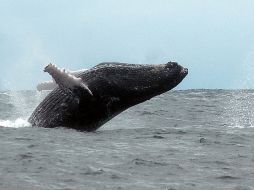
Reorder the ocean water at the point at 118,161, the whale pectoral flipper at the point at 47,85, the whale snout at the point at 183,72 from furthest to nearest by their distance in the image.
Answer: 1. the whale pectoral flipper at the point at 47,85
2. the whale snout at the point at 183,72
3. the ocean water at the point at 118,161

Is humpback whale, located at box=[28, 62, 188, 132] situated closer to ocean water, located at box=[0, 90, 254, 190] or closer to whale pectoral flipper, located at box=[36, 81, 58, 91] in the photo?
ocean water, located at box=[0, 90, 254, 190]

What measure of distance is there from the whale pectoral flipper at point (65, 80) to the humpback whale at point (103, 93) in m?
0.11

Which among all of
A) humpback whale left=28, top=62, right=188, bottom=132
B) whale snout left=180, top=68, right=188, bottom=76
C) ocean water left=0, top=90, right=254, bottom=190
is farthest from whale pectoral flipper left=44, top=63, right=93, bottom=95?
whale snout left=180, top=68, right=188, bottom=76

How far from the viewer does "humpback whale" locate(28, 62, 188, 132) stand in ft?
39.0

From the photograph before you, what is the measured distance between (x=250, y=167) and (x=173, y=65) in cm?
438

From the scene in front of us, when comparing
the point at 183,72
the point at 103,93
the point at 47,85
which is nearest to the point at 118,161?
the point at 103,93

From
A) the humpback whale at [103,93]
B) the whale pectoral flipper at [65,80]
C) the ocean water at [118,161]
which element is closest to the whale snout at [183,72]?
the humpback whale at [103,93]

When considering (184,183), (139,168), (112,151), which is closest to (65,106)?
(112,151)

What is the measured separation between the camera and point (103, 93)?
1209cm

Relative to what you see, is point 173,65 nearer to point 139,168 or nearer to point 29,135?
point 29,135

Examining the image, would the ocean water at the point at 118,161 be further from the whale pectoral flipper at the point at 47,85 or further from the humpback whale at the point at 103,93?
the whale pectoral flipper at the point at 47,85

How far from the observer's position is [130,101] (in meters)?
12.5

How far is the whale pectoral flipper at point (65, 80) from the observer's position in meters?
11.2

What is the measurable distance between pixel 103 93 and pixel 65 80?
46.7 inches
